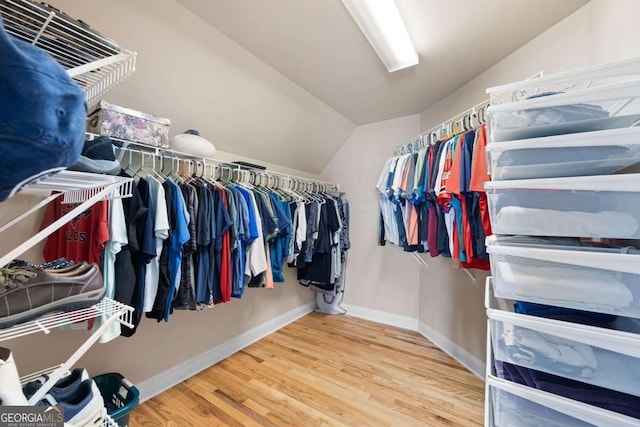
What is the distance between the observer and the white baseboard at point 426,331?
1934mm

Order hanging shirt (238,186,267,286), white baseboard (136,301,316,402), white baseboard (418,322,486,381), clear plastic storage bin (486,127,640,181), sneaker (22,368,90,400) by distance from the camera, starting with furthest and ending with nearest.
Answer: white baseboard (418,322,486,381) < hanging shirt (238,186,267,286) < white baseboard (136,301,316,402) < sneaker (22,368,90,400) < clear plastic storage bin (486,127,640,181)

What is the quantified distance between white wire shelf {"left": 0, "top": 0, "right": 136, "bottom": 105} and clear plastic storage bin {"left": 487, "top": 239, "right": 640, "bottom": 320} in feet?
4.33

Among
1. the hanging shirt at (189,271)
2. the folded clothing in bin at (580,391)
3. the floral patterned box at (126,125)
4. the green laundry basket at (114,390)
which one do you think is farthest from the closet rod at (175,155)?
the folded clothing in bin at (580,391)

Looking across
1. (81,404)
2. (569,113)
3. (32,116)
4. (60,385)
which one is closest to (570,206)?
(569,113)

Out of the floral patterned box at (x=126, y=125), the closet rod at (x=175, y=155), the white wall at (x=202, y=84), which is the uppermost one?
the white wall at (x=202, y=84)

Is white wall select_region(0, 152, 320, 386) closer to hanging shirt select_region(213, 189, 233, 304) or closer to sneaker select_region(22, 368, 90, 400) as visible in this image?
sneaker select_region(22, 368, 90, 400)

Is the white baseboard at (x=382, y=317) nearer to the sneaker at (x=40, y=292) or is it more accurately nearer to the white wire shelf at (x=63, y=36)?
the sneaker at (x=40, y=292)

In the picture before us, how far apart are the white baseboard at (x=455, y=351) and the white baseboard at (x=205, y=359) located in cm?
148

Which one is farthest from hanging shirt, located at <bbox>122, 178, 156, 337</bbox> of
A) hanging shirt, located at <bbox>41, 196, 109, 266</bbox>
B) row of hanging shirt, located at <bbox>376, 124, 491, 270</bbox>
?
row of hanging shirt, located at <bbox>376, 124, 491, 270</bbox>

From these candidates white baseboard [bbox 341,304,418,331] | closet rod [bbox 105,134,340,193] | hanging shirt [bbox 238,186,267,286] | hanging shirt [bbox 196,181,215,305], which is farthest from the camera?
white baseboard [bbox 341,304,418,331]

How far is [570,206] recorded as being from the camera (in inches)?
27.8

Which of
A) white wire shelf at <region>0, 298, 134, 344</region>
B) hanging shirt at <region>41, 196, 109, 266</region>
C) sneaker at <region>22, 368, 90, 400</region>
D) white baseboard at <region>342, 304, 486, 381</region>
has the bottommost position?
white baseboard at <region>342, 304, 486, 381</region>

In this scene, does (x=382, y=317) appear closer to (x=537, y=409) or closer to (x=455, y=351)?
(x=455, y=351)

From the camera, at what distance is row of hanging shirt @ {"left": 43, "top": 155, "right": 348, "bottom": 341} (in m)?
1.17
